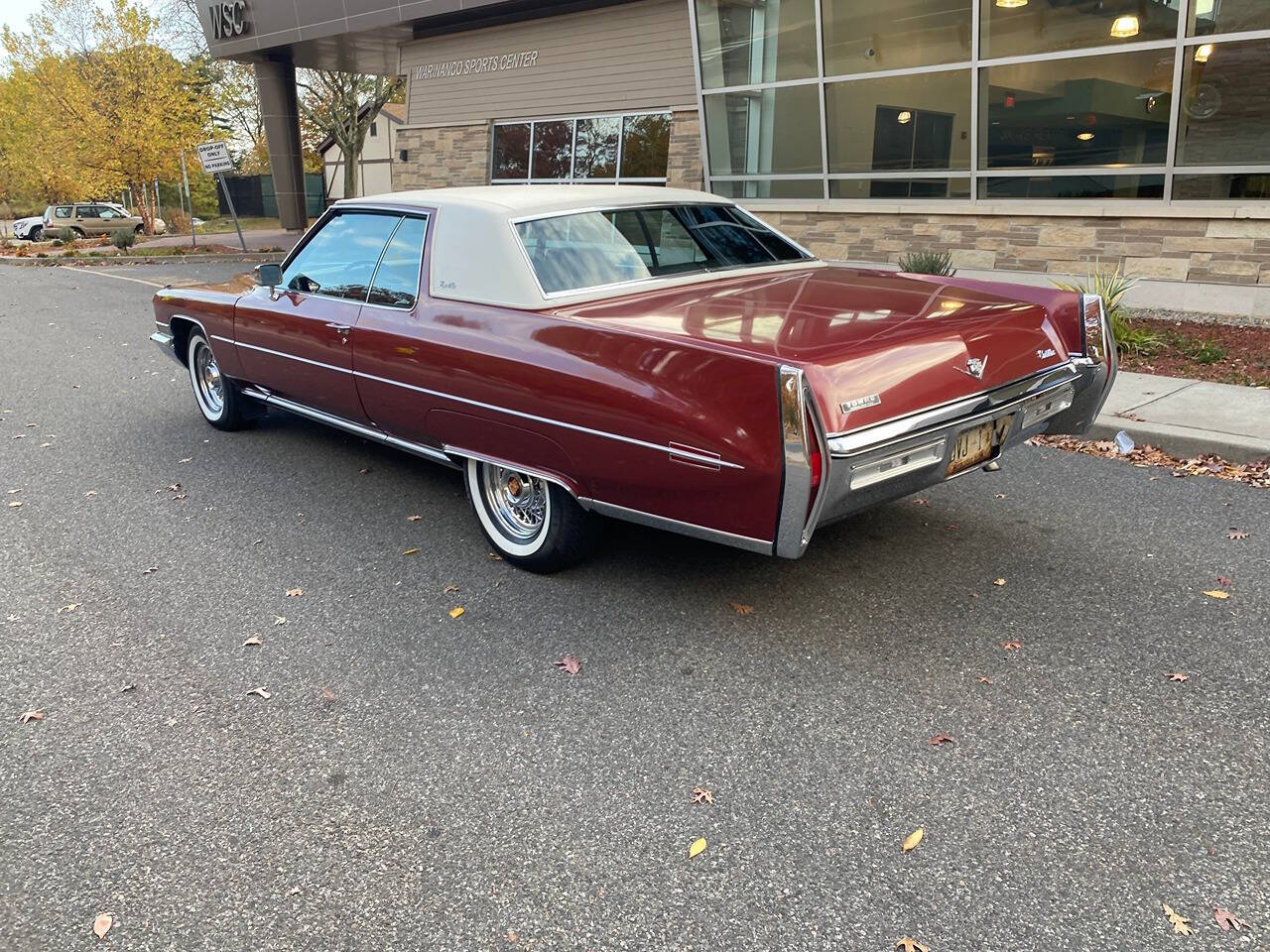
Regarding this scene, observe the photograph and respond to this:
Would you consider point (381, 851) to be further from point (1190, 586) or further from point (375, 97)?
point (375, 97)

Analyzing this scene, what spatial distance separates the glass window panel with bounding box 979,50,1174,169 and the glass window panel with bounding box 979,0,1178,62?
6.6 inches

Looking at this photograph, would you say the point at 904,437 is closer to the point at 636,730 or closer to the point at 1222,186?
the point at 636,730

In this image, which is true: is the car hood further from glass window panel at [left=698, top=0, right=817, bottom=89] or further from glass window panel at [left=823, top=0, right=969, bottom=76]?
glass window panel at [left=698, top=0, right=817, bottom=89]

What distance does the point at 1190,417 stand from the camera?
649cm

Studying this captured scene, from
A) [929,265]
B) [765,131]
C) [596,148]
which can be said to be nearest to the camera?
[929,265]

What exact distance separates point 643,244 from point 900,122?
869 centimetres

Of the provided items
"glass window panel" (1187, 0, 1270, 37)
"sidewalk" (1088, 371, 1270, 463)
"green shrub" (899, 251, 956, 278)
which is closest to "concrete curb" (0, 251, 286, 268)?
"green shrub" (899, 251, 956, 278)

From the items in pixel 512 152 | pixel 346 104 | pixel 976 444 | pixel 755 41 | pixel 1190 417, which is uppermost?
pixel 346 104

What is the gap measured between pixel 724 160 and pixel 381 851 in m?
12.7

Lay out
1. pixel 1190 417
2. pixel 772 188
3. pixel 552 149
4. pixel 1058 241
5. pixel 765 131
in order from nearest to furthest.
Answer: pixel 1190 417
pixel 1058 241
pixel 765 131
pixel 772 188
pixel 552 149

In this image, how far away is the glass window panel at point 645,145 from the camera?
53.0 ft

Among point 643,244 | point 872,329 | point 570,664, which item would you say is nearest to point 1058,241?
point 643,244

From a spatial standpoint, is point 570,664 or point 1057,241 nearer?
point 570,664

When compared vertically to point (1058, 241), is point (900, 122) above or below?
above
